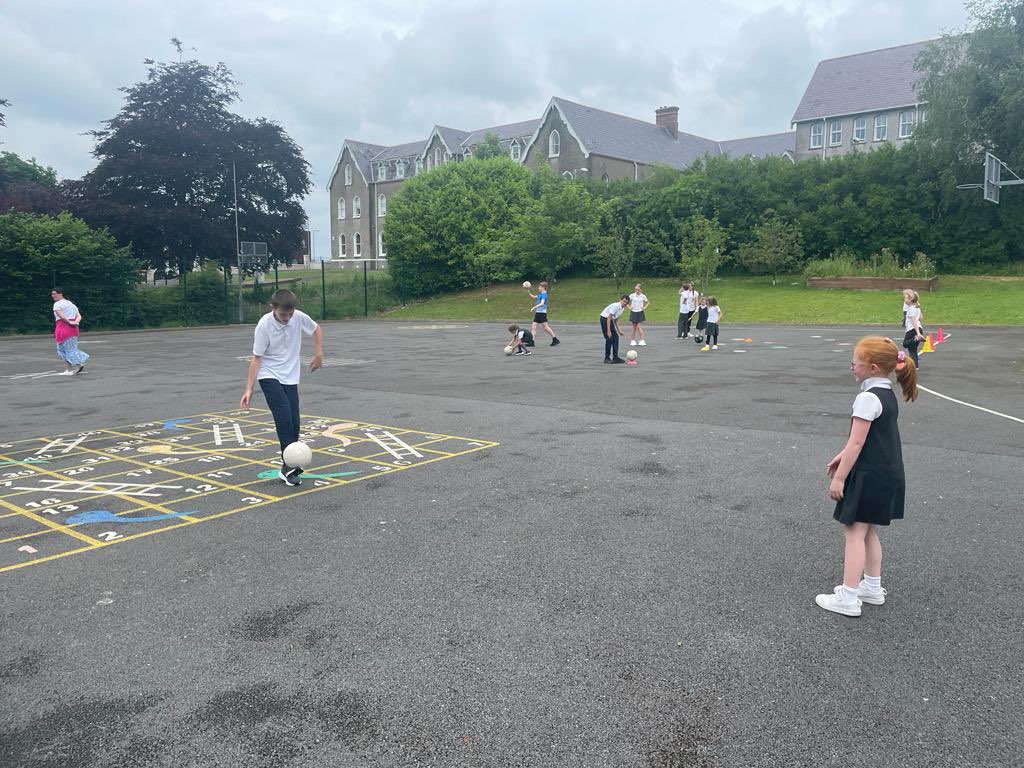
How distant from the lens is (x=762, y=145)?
75.3 m

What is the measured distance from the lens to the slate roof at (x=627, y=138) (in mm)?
63156

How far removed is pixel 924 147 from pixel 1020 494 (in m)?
38.1

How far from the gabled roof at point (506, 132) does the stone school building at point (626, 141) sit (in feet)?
0.41

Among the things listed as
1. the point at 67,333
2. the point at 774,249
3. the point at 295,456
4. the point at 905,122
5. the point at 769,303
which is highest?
the point at 905,122

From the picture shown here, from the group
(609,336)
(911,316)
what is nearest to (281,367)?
(609,336)

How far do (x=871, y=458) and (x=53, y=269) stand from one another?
37.6 m

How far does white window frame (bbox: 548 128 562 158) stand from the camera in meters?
63.8

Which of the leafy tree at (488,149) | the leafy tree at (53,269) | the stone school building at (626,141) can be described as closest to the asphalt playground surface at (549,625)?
the leafy tree at (53,269)

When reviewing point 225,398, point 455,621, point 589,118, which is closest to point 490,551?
point 455,621

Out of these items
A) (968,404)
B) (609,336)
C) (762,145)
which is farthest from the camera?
(762,145)

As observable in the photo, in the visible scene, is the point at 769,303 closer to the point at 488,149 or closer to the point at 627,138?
the point at 488,149

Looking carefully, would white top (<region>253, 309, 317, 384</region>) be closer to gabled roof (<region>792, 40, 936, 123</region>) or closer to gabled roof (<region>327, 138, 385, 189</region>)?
gabled roof (<region>792, 40, 936, 123</region>)

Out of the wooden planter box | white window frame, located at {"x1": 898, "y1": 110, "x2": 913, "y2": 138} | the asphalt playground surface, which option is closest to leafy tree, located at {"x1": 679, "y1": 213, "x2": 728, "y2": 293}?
the wooden planter box

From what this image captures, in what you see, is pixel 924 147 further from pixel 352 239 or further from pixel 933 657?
pixel 352 239
